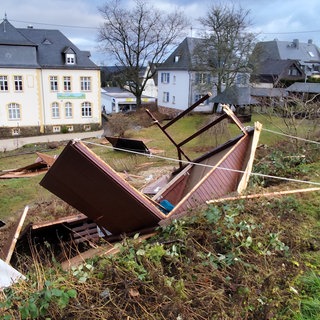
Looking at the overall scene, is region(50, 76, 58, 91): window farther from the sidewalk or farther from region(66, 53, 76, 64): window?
the sidewalk

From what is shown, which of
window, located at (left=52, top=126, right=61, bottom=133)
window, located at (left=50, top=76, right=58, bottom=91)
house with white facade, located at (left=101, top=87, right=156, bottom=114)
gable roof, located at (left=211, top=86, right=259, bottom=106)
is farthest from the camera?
house with white facade, located at (left=101, top=87, right=156, bottom=114)

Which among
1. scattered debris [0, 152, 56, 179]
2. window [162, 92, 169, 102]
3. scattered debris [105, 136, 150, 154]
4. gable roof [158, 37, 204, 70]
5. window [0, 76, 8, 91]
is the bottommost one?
scattered debris [0, 152, 56, 179]

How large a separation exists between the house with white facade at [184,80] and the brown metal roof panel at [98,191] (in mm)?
32670

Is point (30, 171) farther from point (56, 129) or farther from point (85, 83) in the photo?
point (85, 83)

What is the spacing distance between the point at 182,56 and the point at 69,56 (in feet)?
48.9

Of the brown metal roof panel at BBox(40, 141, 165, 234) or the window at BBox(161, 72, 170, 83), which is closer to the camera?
the brown metal roof panel at BBox(40, 141, 165, 234)

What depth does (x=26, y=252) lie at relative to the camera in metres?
5.90

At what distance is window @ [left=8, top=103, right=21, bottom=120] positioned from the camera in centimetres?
3500

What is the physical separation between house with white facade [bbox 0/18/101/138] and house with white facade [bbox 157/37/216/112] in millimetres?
10809

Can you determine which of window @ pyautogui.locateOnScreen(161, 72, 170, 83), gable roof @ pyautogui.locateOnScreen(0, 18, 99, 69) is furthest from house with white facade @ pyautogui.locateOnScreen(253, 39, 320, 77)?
gable roof @ pyautogui.locateOnScreen(0, 18, 99, 69)

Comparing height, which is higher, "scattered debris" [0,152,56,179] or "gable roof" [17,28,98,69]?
"gable roof" [17,28,98,69]

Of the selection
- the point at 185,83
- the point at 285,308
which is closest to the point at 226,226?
the point at 285,308

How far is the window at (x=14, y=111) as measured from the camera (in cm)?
3500

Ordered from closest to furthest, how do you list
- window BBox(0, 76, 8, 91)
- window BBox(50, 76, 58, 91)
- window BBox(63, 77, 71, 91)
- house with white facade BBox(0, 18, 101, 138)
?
window BBox(0, 76, 8, 91) → house with white facade BBox(0, 18, 101, 138) → window BBox(50, 76, 58, 91) → window BBox(63, 77, 71, 91)
